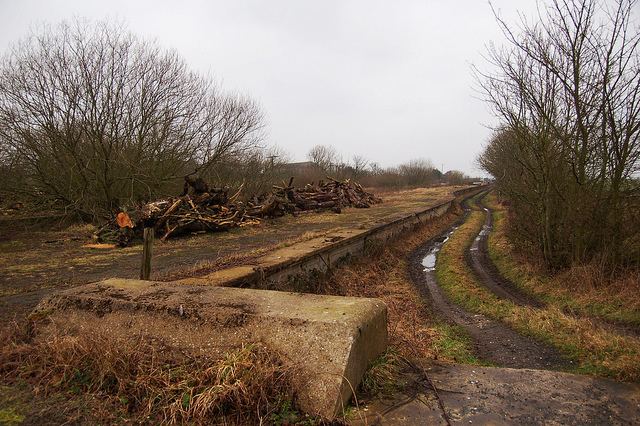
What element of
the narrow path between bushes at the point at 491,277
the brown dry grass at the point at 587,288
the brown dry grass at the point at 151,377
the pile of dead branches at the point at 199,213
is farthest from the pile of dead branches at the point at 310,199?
the brown dry grass at the point at 151,377

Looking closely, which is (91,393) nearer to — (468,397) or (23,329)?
(23,329)

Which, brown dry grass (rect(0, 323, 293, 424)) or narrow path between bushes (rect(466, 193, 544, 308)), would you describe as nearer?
brown dry grass (rect(0, 323, 293, 424))

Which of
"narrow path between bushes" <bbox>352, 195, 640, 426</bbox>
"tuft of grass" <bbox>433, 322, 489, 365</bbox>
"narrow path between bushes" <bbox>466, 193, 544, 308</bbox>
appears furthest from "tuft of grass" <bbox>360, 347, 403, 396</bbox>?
"narrow path between bushes" <bbox>466, 193, 544, 308</bbox>

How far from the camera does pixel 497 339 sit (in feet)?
18.3

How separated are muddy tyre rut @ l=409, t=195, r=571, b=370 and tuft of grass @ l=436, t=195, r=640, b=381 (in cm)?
15

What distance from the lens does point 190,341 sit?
10.1 ft

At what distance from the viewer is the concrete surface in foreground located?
8.54ft

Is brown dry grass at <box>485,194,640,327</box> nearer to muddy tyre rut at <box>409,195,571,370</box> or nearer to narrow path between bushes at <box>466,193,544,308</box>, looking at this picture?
narrow path between bushes at <box>466,193,544,308</box>

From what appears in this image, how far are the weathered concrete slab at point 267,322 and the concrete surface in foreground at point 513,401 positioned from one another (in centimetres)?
33

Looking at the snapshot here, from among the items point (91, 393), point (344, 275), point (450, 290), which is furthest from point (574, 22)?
point (91, 393)

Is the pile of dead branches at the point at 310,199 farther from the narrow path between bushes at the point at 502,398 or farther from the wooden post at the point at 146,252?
the narrow path between bushes at the point at 502,398

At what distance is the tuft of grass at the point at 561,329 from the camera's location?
3.73 m

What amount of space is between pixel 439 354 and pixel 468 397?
1.95 m

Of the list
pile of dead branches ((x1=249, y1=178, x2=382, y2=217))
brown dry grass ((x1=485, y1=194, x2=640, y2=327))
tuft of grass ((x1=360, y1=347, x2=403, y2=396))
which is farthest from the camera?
pile of dead branches ((x1=249, y1=178, x2=382, y2=217))
